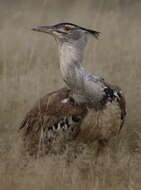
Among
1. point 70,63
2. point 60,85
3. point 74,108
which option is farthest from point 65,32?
point 60,85

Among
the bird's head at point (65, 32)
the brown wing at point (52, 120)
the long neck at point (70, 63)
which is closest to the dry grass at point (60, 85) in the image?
the brown wing at point (52, 120)

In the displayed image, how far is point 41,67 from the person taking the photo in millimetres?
6848

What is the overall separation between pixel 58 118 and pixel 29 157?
13.1 inches

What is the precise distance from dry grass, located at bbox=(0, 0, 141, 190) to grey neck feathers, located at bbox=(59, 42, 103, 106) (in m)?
0.39

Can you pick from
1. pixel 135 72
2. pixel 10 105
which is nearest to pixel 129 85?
pixel 135 72

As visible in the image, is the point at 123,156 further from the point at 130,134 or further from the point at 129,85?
the point at 129,85

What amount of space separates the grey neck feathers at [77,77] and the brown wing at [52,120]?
3.9 inches

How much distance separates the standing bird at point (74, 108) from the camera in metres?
4.71

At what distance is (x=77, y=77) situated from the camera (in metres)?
4.69

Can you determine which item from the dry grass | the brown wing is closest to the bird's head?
the brown wing

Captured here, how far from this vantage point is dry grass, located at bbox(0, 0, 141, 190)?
452cm

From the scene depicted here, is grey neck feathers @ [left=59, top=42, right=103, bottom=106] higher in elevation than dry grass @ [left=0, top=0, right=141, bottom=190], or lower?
higher

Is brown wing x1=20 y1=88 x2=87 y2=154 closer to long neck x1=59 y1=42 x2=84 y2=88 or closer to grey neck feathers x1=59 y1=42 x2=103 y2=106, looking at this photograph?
grey neck feathers x1=59 y1=42 x2=103 y2=106

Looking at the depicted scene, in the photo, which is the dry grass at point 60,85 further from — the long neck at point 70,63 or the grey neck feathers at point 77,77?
the long neck at point 70,63
